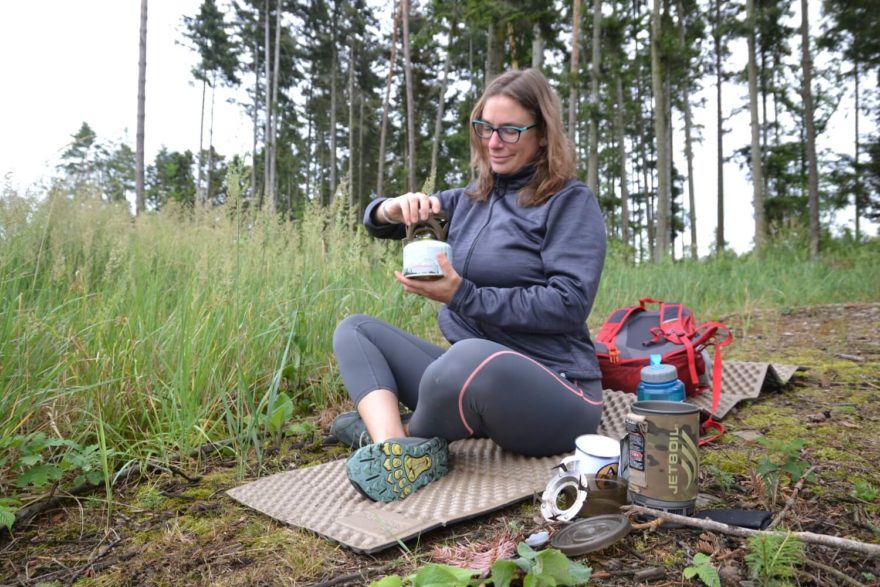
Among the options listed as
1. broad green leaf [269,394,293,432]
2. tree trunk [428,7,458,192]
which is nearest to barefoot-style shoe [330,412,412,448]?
broad green leaf [269,394,293,432]

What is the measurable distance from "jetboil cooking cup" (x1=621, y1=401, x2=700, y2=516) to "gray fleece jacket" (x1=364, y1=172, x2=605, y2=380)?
18.7 inches

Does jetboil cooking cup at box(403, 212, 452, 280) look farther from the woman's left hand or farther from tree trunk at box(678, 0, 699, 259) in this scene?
tree trunk at box(678, 0, 699, 259)

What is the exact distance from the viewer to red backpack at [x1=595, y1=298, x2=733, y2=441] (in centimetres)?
213

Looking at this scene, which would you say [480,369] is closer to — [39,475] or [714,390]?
[714,390]

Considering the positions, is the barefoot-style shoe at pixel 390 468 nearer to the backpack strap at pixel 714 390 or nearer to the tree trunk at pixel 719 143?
the backpack strap at pixel 714 390

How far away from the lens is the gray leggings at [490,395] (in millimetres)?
1468

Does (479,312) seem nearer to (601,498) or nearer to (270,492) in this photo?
(601,498)

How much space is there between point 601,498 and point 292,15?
23771 millimetres

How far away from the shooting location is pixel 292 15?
68.8 feet

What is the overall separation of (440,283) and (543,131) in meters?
0.73

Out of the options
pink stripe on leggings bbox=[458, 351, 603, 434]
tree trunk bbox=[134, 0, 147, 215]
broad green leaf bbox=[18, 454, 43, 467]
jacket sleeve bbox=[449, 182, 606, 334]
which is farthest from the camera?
tree trunk bbox=[134, 0, 147, 215]

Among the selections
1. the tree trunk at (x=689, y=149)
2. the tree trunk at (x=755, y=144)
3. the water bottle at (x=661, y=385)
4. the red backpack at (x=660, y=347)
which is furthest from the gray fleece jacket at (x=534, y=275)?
the tree trunk at (x=689, y=149)

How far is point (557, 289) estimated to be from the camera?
1.58 meters

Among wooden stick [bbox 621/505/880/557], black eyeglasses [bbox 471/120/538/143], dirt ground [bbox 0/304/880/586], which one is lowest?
dirt ground [bbox 0/304/880/586]
